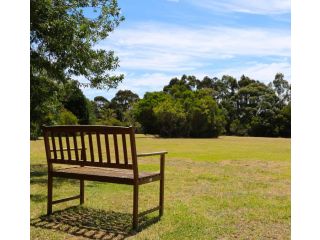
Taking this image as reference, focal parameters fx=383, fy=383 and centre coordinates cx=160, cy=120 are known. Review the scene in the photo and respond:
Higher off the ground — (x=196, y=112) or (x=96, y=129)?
(x=196, y=112)

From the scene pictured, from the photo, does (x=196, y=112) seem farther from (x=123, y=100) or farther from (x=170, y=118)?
(x=123, y=100)

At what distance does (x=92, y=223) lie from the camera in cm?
492

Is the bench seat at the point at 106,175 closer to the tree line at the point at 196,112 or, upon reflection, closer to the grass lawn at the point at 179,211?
the grass lawn at the point at 179,211

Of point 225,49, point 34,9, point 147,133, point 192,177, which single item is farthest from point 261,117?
point 34,9

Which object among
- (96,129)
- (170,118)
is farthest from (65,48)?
(170,118)

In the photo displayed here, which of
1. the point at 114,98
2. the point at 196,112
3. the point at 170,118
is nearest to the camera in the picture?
the point at 170,118

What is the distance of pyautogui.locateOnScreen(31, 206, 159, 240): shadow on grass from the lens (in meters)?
4.45

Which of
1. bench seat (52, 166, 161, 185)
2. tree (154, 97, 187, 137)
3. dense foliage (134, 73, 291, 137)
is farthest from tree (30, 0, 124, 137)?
dense foliage (134, 73, 291, 137)

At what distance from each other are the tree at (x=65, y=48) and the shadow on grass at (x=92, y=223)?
3.71m

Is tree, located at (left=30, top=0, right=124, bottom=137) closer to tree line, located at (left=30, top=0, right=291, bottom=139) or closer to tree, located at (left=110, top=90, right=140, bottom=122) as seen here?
tree line, located at (left=30, top=0, right=291, bottom=139)

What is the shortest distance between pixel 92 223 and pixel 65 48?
4334mm
